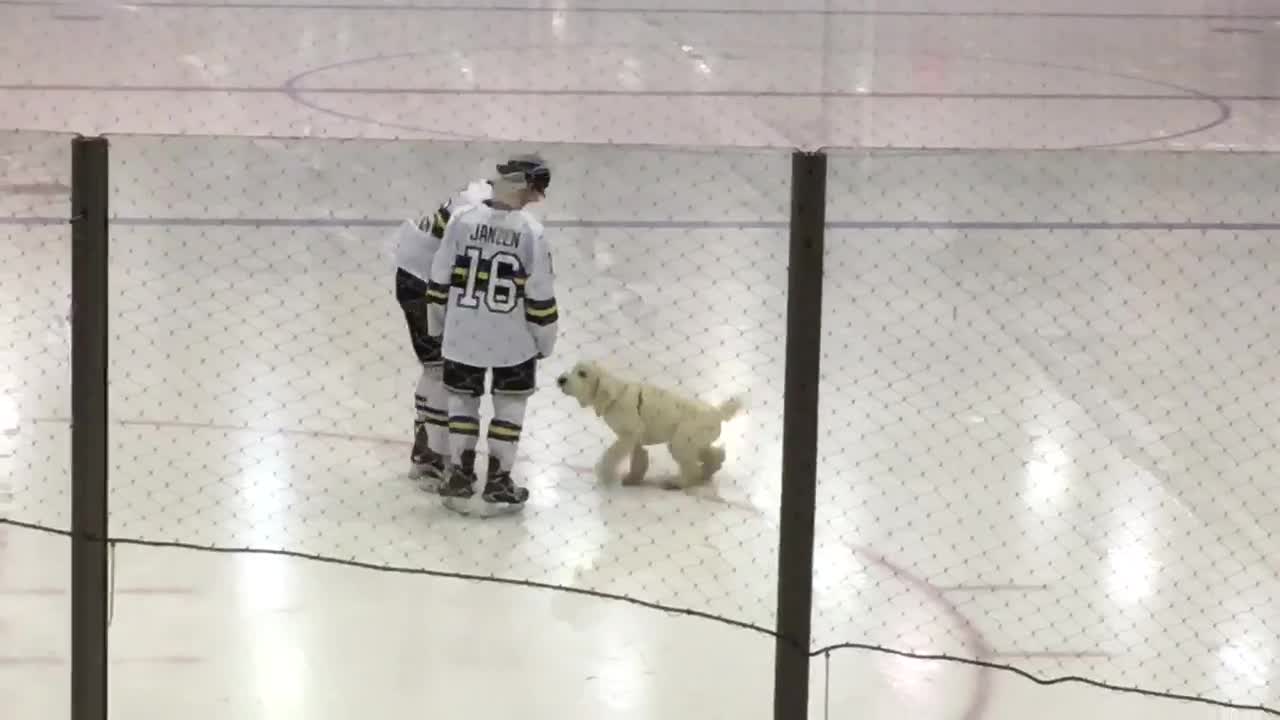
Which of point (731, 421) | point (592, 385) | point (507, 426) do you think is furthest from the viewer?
point (731, 421)

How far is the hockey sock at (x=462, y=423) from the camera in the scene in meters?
6.18

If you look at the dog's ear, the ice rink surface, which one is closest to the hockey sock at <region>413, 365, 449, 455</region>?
the ice rink surface

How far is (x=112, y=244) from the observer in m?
9.54

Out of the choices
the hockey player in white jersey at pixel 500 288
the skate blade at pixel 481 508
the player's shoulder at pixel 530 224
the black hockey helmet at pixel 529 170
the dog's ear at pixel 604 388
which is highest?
the black hockey helmet at pixel 529 170

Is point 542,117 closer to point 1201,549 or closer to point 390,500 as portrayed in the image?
point 390,500

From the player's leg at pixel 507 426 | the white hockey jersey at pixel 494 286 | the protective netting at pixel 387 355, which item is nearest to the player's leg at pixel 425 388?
the protective netting at pixel 387 355

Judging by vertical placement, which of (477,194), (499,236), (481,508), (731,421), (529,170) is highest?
(529,170)

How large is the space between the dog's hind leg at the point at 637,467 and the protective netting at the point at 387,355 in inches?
3.6

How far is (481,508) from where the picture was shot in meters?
6.25

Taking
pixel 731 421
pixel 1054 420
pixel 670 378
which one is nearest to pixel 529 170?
pixel 731 421

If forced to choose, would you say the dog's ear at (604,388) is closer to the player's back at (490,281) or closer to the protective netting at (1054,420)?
the player's back at (490,281)

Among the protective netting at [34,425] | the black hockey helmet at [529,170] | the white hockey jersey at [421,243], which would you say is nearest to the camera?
the protective netting at [34,425]

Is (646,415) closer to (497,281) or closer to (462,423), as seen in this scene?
(462,423)

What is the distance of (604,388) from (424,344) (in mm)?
686
